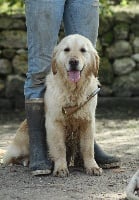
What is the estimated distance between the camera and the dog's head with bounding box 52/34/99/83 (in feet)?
14.9

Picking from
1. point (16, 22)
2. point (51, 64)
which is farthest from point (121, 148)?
point (16, 22)

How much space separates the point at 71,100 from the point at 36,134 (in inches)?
16.1

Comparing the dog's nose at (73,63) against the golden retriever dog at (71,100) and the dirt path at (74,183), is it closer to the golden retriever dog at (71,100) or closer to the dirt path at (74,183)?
the golden retriever dog at (71,100)

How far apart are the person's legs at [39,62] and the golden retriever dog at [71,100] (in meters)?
0.08

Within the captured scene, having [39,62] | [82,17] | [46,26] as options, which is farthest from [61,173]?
[82,17]

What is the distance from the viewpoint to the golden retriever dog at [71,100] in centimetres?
459

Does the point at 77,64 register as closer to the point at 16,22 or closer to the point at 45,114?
the point at 45,114

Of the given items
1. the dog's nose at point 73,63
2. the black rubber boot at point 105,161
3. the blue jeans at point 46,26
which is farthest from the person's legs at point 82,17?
the black rubber boot at point 105,161

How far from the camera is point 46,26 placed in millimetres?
4633

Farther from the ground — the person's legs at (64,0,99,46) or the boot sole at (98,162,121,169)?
the person's legs at (64,0,99,46)

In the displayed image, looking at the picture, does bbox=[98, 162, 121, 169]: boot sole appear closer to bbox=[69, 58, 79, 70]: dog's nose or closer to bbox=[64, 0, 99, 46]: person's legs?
bbox=[69, 58, 79, 70]: dog's nose

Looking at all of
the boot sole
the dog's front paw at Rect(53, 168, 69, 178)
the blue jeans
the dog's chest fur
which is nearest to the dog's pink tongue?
the dog's chest fur

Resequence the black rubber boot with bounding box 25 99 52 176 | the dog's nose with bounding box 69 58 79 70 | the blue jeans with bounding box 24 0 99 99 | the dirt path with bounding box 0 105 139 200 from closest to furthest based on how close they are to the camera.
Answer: the dirt path with bounding box 0 105 139 200 < the dog's nose with bounding box 69 58 79 70 < the blue jeans with bounding box 24 0 99 99 < the black rubber boot with bounding box 25 99 52 176

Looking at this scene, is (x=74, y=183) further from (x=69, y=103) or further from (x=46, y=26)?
(x=46, y=26)
